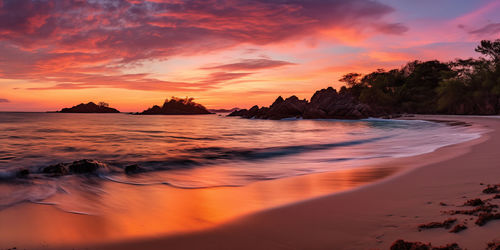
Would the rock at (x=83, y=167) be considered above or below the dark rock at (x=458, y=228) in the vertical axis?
below

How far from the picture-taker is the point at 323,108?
59.0 metres

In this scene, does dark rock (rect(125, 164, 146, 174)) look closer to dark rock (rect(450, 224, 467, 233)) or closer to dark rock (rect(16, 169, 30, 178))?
dark rock (rect(16, 169, 30, 178))

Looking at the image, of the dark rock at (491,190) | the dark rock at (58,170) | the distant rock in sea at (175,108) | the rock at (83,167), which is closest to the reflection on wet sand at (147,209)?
the rock at (83,167)

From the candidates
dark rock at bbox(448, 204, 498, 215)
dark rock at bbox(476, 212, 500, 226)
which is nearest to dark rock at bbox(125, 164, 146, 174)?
dark rock at bbox(448, 204, 498, 215)

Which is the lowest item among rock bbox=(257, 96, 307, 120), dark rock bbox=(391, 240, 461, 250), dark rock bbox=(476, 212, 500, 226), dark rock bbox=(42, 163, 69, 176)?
dark rock bbox=(42, 163, 69, 176)

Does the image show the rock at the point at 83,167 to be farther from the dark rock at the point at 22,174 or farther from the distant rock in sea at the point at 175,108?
the distant rock in sea at the point at 175,108

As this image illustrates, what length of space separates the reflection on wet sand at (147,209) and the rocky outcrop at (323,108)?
169 feet

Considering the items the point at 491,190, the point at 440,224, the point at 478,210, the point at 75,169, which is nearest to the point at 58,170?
the point at 75,169

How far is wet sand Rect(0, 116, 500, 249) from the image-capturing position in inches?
108

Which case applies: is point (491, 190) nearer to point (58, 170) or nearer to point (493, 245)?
point (493, 245)

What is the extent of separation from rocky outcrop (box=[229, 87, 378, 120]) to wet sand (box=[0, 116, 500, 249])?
2072 inches

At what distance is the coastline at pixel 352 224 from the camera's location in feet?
8.70

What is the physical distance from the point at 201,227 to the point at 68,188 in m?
4.04

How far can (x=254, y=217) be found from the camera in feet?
12.4
